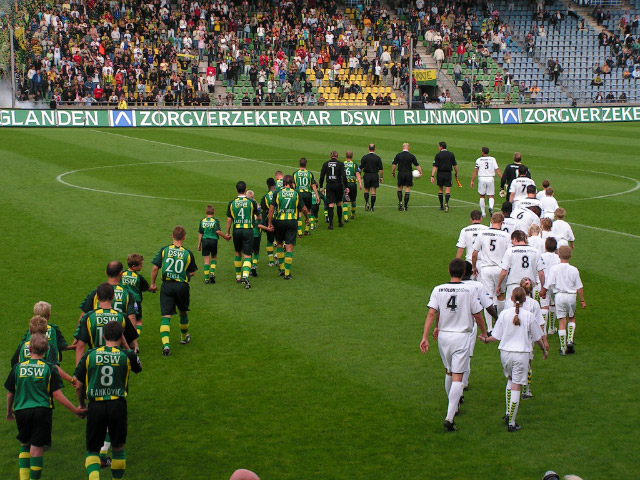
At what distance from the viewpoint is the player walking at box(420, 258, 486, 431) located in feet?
37.2

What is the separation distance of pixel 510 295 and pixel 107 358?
6.75 meters

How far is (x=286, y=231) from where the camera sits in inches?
751

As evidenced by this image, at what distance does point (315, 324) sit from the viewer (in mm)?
15742

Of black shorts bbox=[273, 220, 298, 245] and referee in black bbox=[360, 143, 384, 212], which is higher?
referee in black bbox=[360, 143, 384, 212]

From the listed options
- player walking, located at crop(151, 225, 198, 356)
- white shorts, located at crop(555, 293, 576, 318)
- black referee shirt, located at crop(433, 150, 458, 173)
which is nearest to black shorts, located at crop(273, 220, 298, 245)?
player walking, located at crop(151, 225, 198, 356)

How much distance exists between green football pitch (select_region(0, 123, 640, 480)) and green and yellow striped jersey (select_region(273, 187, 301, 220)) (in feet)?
4.47

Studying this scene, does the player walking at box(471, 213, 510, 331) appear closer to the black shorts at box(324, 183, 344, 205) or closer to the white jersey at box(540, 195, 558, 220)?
the white jersey at box(540, 195, 558, 220)

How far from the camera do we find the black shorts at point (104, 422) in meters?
9.48

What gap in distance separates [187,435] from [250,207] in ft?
25.4

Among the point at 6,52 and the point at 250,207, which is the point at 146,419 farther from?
the point at 6,52

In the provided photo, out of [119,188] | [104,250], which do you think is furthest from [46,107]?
[104,250]

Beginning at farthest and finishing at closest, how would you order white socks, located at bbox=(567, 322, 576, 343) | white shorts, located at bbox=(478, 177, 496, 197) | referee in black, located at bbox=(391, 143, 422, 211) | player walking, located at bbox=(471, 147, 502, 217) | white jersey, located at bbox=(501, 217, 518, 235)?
1. referee in black, located at bbox=(391, 143, 422, 211)
2. white shorts, located at bbox=(478, 177, 496, 197)
3. player walking, located at bbox=(471, 147, 502, 217)
4. white jersey, located at bbox=(501, 217, 518, 235)
5. white socks, located at bbox=(567, 322, 576, 343)

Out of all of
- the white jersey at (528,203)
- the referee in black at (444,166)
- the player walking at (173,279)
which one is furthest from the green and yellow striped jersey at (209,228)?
the referee in black at (444,166)

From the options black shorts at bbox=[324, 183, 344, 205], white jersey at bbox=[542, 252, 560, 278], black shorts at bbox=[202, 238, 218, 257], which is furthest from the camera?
black shorts at bbox=[324, 183, 344, 205]
